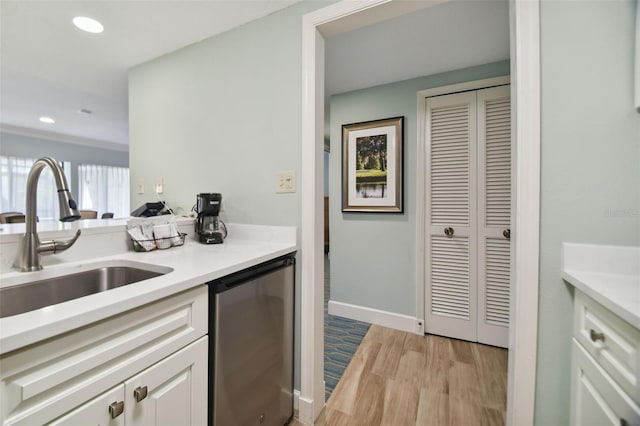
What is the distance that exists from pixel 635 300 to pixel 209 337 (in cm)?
129

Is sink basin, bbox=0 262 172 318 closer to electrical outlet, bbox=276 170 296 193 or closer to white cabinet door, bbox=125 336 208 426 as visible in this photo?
white cabinet door, bbox=125 336 208 426

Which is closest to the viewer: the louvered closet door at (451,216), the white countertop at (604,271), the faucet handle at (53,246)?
the white countertop at (604,271)

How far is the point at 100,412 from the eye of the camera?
Answer: 65 centimetres

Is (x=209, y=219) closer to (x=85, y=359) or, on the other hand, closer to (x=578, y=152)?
(x=85, y=359)

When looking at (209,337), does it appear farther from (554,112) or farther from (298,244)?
(554,112)

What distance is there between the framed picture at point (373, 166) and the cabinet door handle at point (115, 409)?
216 centimetres

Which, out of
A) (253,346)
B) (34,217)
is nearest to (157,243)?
(34,217)

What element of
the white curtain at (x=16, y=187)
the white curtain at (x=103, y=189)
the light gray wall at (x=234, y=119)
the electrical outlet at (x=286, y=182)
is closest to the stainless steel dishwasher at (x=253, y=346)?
the light gray wall at (x=234, y=119)

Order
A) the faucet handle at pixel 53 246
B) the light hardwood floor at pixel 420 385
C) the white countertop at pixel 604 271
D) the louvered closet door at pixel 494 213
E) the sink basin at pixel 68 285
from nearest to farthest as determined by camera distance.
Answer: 1. the white countertop at pixel 604 271
2. the sink basin at pixel 68 285
3. the faucet handle at pixel 53 246
4. the light hardwood floor at pixel 420 385
5. the louvered closet door at pixel 494 213

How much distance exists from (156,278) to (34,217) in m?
0.54

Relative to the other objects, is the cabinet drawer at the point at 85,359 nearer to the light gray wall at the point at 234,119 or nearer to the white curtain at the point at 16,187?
the light gray wall at the point at 234,119

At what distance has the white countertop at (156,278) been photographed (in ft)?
1.79

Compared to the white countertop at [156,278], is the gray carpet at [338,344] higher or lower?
lower

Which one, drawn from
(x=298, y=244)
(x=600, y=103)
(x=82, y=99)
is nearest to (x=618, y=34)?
(x=600, y=103)
